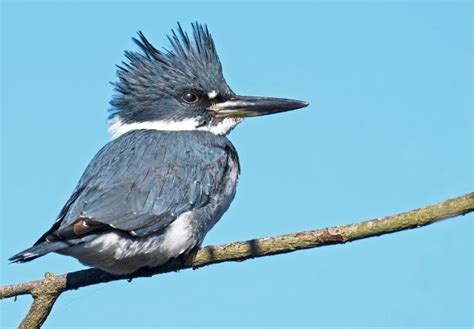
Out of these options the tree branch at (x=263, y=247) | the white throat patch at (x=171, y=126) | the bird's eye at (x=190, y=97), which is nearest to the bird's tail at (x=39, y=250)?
the tree branch at (x=263, y=247)

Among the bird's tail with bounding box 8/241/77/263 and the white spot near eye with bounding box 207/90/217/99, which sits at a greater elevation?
the white spot near eye with bounding box 207/90/217/99

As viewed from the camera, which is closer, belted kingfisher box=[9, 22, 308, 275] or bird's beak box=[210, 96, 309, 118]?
belted kingfisher box=[9, 22, 308, 275]

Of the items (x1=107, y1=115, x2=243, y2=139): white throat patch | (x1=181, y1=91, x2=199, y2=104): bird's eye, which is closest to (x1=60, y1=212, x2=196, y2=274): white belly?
(x1=107, y1=115, x2=243, y2=139): white throat patch

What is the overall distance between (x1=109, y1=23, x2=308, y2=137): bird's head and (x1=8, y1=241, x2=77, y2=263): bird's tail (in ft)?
4.26

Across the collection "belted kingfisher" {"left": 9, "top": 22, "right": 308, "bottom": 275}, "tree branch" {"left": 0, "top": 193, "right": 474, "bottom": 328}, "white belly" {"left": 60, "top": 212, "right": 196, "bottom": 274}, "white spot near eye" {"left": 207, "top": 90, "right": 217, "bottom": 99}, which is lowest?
"tree branch" {"left": 0, "top": 193, "right": 474, "bottom": 328}

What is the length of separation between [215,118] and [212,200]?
62cm

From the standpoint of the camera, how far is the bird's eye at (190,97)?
14.8 ft

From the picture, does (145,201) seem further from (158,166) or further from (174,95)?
(174,95)

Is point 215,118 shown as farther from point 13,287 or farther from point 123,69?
point 13,287

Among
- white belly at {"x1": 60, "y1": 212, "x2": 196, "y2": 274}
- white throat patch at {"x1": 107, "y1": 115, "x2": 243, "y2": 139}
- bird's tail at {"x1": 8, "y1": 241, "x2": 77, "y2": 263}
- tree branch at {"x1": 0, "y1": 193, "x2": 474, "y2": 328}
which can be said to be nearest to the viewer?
tree branch at {"x1": 0, "y1": 193, "x2": 474, "y2": 328}

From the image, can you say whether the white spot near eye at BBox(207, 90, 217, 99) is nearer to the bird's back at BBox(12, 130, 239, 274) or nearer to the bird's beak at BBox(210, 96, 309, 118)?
the bird's beak at BBox(210, 96, 309, 118)

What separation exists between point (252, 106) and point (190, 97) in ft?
1.22

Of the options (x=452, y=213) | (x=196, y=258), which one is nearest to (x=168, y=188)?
(x=196, y=258)

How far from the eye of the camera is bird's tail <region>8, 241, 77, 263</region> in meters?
3.13
